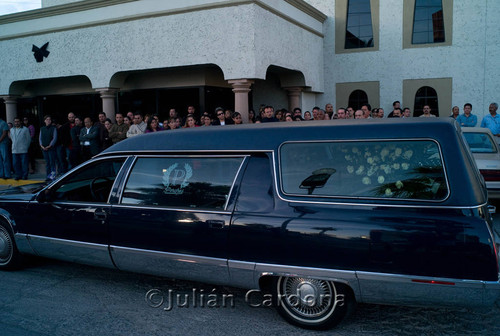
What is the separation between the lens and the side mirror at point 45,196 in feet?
15.3

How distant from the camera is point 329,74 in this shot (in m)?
15.6

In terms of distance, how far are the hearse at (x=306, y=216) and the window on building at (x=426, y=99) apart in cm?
1218

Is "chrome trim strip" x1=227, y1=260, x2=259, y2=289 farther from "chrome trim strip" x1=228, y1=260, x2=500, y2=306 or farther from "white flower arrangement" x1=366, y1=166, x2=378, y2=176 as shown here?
"white flower arrangement" x1=366, y1=166, x2=378, y2=176

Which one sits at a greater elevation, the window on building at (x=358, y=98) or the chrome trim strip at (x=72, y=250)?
the window on building at (x=358, y=98)

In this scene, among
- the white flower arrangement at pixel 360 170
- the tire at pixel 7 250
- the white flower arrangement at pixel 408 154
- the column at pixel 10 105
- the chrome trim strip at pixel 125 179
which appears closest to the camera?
the white flower arrangement at pixel 408 154

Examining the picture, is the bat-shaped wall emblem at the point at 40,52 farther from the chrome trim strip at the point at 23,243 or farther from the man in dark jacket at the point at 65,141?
the chrome trim strip at the point at 23,243

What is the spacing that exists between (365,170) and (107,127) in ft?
29.5

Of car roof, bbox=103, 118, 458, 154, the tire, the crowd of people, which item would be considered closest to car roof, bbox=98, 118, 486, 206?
car roof, bbox=103, 118, 458, 154

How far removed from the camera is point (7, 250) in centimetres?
522

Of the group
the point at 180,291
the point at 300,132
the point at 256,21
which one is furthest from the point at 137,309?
the point at 256,21

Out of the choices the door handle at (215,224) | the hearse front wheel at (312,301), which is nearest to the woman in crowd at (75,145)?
the door handle at (215,224)

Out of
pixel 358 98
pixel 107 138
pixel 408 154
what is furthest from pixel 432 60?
pixel 408 154

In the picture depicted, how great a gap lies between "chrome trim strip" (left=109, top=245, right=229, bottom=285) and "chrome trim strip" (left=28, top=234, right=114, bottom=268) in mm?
144

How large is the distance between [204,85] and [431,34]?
7686 millimetres
